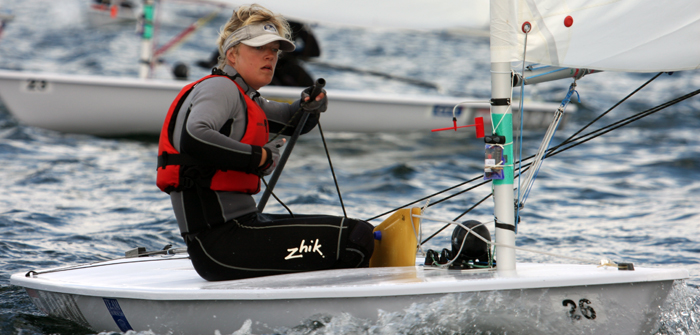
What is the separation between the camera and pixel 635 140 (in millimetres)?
7789

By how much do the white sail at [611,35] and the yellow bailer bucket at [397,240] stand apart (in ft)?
1.88

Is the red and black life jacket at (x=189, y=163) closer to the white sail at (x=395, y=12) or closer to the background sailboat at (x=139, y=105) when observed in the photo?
the white sail at (x=395, y=12)

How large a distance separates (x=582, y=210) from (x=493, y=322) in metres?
3.27

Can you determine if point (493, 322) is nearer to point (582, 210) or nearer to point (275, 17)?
point (275, 17)

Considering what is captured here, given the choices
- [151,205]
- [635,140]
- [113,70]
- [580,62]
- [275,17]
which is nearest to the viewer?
[580,62]

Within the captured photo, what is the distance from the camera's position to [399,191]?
5289 mm

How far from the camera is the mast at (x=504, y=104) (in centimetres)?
188

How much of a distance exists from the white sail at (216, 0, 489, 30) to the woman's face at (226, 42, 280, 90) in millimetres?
3022

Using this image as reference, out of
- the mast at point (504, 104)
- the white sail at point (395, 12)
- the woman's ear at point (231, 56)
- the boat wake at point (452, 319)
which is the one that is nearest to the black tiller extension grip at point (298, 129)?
the woman's ear at point (231, 56)

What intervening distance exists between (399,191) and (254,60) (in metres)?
3.35

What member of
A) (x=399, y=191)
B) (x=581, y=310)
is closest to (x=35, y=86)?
(x=399, y=191)

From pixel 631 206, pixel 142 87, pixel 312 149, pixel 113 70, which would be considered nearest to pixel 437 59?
pixel 113 70

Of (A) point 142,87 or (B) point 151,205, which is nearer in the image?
(B) point 151,205

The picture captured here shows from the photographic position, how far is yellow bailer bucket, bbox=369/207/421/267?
2088 millimetres
